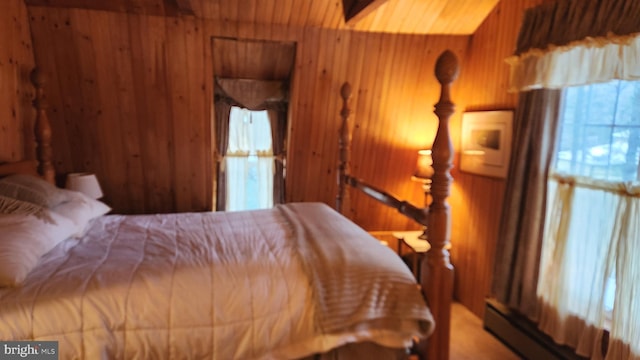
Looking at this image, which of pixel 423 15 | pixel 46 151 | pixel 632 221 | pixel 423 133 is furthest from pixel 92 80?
pixel 632 221

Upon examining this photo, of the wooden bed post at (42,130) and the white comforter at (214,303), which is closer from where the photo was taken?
the white comforter at (214,303)

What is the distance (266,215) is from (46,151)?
1.74 m

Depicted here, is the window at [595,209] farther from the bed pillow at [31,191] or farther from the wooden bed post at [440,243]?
the bed pillow at [31,191]

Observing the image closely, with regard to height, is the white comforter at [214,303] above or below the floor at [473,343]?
above

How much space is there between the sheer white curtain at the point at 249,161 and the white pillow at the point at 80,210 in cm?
160

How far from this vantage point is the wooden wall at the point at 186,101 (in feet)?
9.57

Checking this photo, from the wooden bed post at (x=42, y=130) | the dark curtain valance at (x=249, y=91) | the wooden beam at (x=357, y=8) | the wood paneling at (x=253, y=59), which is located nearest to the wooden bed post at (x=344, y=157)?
the wooden beam at (x=357, y=8)

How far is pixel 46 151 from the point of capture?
2855 mm

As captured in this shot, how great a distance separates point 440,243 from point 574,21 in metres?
1.57

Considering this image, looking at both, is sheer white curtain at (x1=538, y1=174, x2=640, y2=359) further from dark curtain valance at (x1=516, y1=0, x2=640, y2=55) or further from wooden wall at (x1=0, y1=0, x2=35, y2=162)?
wooden wall at (x1=0, y1=0, x2=35, y2=162)

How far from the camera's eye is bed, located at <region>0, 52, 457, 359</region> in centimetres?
138

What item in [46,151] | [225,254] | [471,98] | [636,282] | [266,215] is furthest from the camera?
[471,98]

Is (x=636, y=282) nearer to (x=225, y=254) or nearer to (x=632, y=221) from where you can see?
(x=632, y=221)

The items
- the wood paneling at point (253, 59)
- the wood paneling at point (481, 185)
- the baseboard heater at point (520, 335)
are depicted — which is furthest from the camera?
the wood paneling at point (253, 59)
